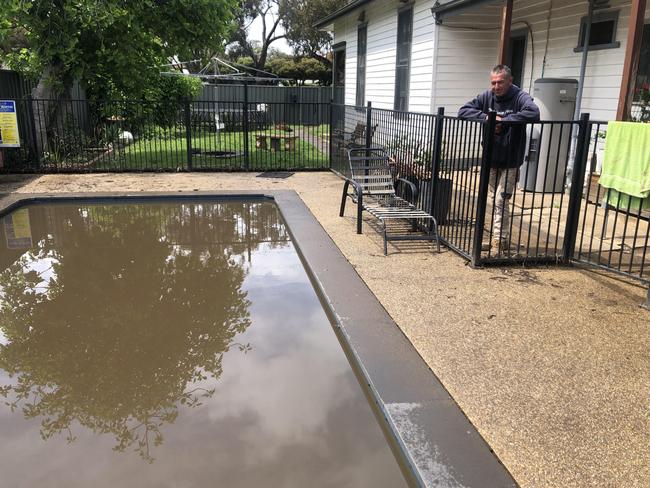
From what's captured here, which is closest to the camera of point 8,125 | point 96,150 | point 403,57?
point 8,125

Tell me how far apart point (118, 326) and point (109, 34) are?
895 centimetres

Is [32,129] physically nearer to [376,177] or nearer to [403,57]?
[376,177]

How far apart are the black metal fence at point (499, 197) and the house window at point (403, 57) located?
4.53 m

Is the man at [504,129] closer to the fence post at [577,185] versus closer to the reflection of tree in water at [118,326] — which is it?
the fence post at [577,185]

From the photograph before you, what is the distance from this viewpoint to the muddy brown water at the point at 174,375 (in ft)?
8.93

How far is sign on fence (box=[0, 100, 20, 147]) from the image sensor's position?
384 inches

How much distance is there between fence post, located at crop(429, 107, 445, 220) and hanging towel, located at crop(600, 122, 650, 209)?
1673mm

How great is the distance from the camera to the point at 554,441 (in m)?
2.68

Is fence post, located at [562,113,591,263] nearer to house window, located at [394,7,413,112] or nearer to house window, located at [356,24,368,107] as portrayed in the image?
house window, located at [394,7,413,112]

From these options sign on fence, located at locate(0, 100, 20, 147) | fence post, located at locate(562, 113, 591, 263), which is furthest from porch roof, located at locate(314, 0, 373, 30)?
fence post, located at locate(562, 113, 591, 263)

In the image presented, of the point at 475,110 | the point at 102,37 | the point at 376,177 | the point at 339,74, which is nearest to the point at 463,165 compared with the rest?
the point at 475,110

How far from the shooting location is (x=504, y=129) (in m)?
5.27

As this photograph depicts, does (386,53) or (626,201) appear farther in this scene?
(386,53)

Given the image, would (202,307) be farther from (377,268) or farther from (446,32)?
(446,32)
